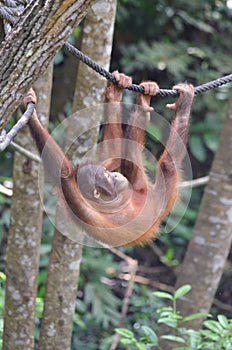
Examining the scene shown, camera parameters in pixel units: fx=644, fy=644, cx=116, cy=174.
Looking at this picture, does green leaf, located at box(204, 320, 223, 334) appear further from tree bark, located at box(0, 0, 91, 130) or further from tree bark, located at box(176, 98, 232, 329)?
tree bark, located at box(0, 0, 91, 130)

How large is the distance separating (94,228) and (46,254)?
2.17 m

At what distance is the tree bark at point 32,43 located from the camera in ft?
6.14

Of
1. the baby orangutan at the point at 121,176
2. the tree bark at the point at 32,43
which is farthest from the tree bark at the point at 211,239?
the tree bark at the point at 32,43

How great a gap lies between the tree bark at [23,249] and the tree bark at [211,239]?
1097 mm

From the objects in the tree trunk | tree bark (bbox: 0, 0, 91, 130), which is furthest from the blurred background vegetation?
tree bark (bbox: 0, 0, 91, 130)

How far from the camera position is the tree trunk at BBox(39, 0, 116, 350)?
3490mm

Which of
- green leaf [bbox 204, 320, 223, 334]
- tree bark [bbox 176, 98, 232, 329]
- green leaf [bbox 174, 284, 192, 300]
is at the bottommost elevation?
green leaf [bbox 204, 320, 223, 334]

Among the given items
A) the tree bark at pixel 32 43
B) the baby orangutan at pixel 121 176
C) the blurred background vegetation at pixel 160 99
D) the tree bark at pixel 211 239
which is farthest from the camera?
the blurred background vegetation at pixel 160 99

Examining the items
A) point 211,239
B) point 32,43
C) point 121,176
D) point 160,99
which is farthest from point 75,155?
point 160,99

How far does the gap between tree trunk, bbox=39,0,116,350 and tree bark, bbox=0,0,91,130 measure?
1571mm

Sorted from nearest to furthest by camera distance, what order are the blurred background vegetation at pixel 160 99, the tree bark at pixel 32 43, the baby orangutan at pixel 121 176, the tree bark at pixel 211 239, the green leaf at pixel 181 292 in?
the tree bark at pixel 32 43, the baby orangutan at pixel 121 176, the green leaf at pixel 181 292, the tree bark at pixel 211 239, the blurred background vegetation at pixel 160 99

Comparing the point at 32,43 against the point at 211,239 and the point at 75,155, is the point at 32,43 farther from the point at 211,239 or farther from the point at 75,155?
the point at 211,239

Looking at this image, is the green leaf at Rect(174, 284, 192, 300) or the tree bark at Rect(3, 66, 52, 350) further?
the tree bark at Rect(3, 66, 52, 350)

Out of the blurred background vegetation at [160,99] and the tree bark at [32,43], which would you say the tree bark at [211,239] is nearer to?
the blurred background vegetation at [160,99]
